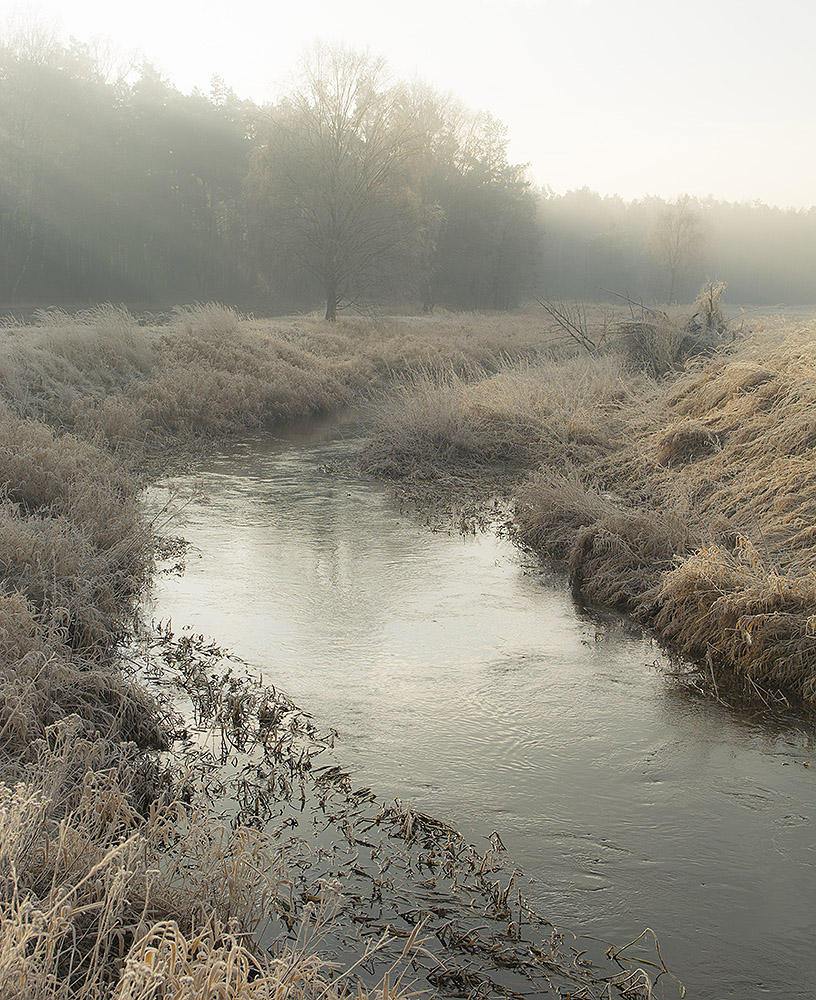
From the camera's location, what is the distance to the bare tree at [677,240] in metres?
66.9

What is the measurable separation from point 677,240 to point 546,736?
6820 cm

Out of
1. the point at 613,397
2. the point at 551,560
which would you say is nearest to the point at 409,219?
the point at 613,397

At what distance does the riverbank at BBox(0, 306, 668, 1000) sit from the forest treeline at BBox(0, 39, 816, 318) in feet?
61.1

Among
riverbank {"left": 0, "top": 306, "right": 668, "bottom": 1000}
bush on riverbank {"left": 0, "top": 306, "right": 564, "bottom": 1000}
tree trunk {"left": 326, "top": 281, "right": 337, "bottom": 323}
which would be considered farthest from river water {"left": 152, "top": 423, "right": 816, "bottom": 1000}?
tree trunk {"left": 326, "top": 281, "right": 337, "bottom": 323}

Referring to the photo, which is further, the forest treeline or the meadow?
the forest treeline

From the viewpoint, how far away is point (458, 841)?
414 cm

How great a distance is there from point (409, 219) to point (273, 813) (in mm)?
31412

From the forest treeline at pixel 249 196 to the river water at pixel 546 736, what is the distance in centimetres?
2496

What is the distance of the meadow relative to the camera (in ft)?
9.60

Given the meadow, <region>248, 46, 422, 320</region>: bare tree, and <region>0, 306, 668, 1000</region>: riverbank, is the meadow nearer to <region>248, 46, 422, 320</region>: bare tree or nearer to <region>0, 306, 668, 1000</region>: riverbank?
<region>0, 306, 668, 1000</region>: riverbank

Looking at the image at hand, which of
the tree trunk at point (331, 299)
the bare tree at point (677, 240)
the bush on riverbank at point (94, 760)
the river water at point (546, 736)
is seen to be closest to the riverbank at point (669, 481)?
the river water at point (546, 736)

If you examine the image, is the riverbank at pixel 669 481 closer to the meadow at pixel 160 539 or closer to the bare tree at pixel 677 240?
the meadow at pixel 160 539

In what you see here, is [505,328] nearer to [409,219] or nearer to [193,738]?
[409,219]

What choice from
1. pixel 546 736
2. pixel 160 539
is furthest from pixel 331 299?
pixel 546 736
